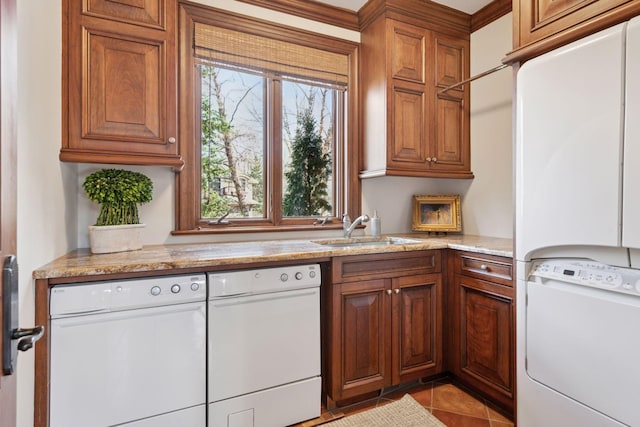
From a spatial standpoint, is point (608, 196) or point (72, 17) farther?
point (72, 17)

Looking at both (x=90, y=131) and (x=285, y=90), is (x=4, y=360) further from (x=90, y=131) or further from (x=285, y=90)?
(x=285, y=90)

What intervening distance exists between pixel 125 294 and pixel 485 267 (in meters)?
1.91

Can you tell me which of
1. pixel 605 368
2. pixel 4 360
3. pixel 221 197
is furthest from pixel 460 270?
pixel 4 360

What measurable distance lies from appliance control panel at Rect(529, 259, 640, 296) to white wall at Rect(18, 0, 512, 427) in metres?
1.10

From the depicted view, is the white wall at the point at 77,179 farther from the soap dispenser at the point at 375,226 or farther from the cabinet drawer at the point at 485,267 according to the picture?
the cabinet drawer at the point at 485,267

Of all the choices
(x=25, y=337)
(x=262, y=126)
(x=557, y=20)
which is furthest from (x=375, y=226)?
(x=25, y=337)

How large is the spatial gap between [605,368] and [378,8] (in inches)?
99.0

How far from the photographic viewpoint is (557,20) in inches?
56.0

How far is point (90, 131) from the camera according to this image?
1619mm

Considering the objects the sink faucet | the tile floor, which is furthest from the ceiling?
the tile floor

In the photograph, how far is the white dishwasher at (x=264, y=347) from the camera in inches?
63.1

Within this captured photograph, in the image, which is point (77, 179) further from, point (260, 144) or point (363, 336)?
point (363, 336)

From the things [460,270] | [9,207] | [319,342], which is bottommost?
[319,342]

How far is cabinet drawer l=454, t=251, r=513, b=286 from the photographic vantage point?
1823 mm
